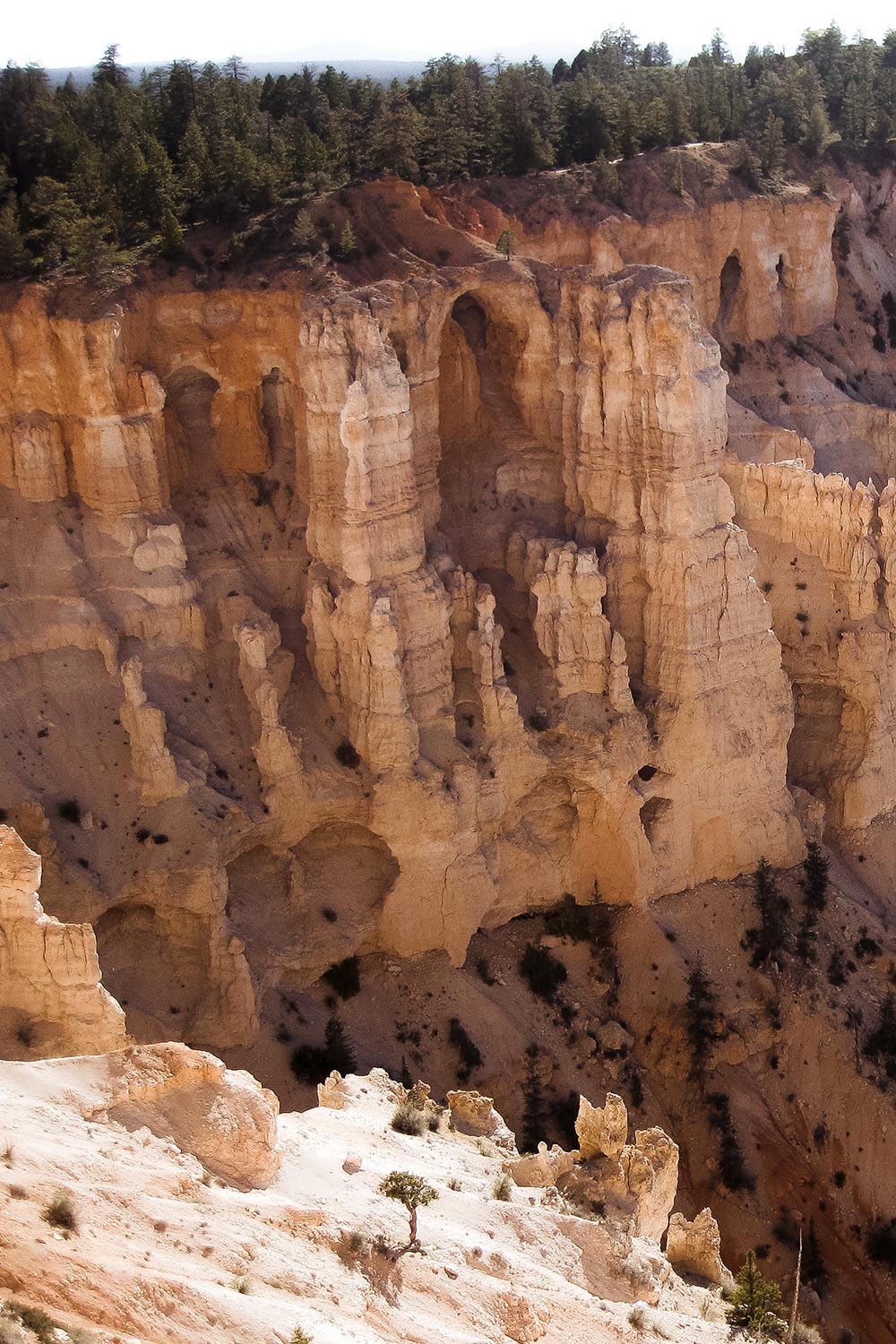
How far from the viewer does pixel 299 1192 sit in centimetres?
1964

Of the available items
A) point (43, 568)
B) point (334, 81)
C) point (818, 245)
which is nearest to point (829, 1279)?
point (43, 568)

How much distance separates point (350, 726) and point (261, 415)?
285 inches

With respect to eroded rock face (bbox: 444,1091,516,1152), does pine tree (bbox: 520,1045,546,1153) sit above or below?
below

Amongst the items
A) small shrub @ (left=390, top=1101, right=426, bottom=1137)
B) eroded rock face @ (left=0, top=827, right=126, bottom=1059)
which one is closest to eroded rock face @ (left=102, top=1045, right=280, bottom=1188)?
eroded rock face @ (left=0, top=827, right=126, bottom=1059)

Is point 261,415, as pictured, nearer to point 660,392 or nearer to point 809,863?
point 660,392

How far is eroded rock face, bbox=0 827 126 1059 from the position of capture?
20.9 meters

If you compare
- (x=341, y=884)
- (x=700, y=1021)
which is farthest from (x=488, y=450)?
(x=700, y=1021)

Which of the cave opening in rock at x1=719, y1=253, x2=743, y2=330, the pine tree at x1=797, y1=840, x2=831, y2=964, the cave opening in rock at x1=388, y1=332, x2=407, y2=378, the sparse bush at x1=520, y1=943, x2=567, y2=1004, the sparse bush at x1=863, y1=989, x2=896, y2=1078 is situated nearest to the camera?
the cave opening in rock at x1=388, y1=332, x2=407, y2=378

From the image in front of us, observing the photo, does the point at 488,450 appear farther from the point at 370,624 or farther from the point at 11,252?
the point at 11,252

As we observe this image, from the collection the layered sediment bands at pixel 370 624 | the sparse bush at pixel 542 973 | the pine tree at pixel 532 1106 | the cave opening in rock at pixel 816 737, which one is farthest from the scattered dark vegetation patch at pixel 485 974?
the cave opening in rock at pixel 816 737

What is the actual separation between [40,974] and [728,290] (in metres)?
35.2

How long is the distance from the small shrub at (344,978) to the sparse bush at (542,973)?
13.2ft

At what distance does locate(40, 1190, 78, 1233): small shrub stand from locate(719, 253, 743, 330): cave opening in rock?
38.5 m

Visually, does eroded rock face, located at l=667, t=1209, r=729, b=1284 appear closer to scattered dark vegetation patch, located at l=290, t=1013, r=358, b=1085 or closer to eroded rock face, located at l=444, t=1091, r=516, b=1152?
eroded rock face, located at l=444, t=1091, r=516, b=1152
